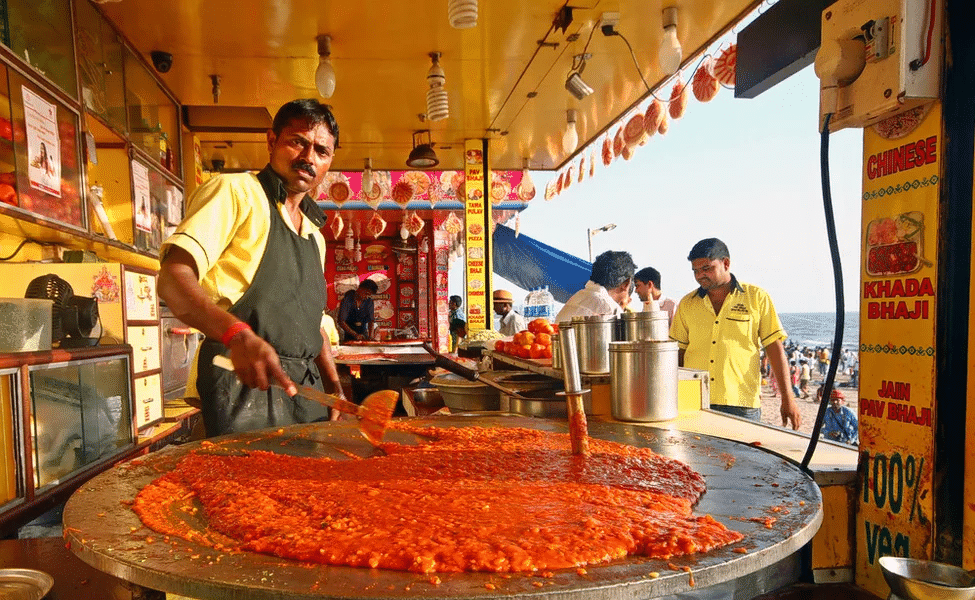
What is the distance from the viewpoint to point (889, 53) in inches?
52.8

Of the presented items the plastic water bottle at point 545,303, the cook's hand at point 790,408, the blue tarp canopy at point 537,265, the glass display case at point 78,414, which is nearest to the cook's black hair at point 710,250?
the cook's hand at point 790,408

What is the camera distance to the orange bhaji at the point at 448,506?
898 mm

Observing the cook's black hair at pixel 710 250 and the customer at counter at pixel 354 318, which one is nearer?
the cook's black hair at pixel 710 250

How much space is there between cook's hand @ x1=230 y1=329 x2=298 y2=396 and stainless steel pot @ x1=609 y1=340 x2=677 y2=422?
3.79 feet

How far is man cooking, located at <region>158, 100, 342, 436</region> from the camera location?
5.99ft

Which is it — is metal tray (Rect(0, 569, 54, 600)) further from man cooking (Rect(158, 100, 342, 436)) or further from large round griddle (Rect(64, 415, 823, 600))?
man cooking (Rect(158, 100, 342, 436))

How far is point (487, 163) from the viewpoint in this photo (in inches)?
295

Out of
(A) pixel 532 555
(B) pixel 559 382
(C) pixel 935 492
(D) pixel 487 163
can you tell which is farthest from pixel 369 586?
(D) pixel 487 163

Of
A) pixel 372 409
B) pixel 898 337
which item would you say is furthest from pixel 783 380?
pixel 372 409

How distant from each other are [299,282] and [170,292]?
50 centimetres

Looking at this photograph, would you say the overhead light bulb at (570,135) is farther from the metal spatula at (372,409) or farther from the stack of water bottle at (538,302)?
the stack of water bottle at (538,302)

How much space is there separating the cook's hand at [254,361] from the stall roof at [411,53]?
3.27 meters

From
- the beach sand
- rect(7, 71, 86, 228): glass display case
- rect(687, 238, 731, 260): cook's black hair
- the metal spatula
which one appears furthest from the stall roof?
the beach sand

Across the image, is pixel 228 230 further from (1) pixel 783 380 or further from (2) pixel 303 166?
(1) pixel 783 380
